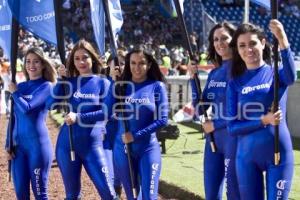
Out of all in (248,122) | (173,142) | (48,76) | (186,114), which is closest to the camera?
(248,122)

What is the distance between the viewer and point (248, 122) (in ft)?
15.9

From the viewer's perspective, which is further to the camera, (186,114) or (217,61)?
(186,114)

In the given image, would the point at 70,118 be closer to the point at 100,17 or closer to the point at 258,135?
the point at 258,135

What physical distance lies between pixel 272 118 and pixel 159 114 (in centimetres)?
166

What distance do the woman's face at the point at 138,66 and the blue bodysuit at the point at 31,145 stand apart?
870 millimetres

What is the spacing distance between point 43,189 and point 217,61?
2043mm

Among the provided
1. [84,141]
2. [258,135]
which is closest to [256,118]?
[258,135]

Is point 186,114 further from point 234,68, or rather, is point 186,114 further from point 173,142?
point 234,68

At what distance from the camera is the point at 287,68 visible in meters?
4.59

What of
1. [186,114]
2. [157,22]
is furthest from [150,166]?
[157,22]

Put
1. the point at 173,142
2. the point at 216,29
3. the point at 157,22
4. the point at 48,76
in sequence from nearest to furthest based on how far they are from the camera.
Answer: the point at 216,29 → the point at 48,76 → the point at 173,142 → the point at 157,22

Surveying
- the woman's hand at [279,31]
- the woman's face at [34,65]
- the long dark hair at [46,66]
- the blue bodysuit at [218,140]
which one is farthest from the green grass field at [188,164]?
the woman's hand at [279,31]

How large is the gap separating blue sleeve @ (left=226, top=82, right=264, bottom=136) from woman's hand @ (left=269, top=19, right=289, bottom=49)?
2.09 ft

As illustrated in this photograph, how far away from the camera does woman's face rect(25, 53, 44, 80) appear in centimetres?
634
